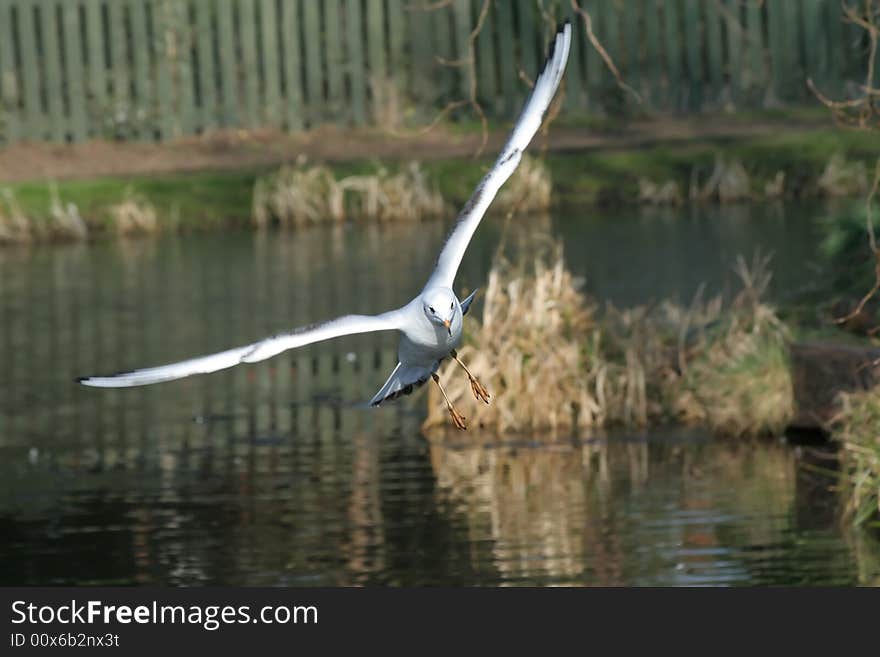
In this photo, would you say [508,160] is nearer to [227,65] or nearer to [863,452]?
[863,452]

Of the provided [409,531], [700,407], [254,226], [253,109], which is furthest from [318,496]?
[253,109]

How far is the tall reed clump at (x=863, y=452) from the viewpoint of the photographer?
1546cm

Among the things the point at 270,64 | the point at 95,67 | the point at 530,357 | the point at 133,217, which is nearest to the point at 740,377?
the point at 530,357

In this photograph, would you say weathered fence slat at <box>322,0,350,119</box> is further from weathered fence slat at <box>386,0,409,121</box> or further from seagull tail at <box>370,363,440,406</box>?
seagull tail at <box>370,363,440,406</box>

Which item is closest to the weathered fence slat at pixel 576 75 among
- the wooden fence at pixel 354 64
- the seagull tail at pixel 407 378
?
the wooden fence at pixel 354 64

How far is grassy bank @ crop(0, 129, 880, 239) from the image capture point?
34.5 metres

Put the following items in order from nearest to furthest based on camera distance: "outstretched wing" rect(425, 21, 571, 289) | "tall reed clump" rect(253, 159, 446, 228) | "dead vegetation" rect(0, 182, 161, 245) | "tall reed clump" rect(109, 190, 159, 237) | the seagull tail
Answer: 1. "outstretched wing" rect(425, 21, 571, 289)
2. the seagull tail
3. "tall reed clump" rect(253, 159, 446, 228)
4. "dead vegetation" rect(0, 182, 161, 245)
5. "tall reed clump" rect(109, 190, 159, 237)

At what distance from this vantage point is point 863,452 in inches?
610

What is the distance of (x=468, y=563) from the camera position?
1580 cm

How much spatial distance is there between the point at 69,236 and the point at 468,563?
19962 millimetres

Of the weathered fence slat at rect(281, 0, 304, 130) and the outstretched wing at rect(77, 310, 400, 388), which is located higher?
the weathered fence slat at rect(281, 0, 304, 130)

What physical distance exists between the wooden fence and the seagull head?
27062mm

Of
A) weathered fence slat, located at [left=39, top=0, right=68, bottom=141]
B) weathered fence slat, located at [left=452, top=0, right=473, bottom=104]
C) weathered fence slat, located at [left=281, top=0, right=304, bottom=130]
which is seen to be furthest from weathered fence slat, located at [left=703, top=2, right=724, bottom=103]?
weathered fence slat, located at [left=39, top=0, right=68, bottom=141]

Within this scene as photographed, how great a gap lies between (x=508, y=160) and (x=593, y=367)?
6565 mm
